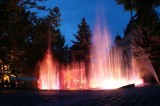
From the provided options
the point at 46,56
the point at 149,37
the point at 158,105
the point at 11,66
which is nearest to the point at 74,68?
the point at 46,56

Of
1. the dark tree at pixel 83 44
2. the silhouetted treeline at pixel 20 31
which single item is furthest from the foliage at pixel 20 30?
the dark tree at pixel 83 44

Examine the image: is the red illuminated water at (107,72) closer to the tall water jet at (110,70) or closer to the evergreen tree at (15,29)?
the tall water jet at (110,70)

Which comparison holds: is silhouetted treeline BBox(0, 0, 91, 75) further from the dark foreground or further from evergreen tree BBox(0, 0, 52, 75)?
the dark foreground

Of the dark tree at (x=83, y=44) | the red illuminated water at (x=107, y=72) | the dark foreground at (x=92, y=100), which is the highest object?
the dark tree at (x=83, y=44)

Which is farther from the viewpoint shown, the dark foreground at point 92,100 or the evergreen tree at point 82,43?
the evergreen tree at point 82,43

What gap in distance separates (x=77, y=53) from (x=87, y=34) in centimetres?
407

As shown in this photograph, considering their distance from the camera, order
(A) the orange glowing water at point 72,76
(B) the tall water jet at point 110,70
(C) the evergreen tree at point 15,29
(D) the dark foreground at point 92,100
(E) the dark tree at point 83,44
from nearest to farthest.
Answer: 1. (D) the dark foreground at point 92,100
2. (C) the evergreen tree at point 15,29
3. (B) the tall water jet at point 110,70
4. (A) the orange glowing water at point 72,76
5. (E) the dark tree at point 83,44

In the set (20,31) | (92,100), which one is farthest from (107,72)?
(92,100)

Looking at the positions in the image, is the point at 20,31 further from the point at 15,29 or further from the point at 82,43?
the point at 82,43

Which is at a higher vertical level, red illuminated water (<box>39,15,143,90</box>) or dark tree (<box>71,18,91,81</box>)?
dark tree (<box>71,18,91,81</box>)

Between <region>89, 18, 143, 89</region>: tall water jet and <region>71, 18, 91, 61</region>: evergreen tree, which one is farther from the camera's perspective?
<region>71, 18, 91, 61</region>: evergreen tree

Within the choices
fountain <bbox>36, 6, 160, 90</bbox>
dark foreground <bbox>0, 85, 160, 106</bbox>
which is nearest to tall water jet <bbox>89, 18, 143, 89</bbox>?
fountain <bbox>36, 6, 160, 90</bbox>

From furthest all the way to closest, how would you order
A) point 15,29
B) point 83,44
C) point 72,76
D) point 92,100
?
point 83,44 < point 72,76 < point 15,29 < point 92,100

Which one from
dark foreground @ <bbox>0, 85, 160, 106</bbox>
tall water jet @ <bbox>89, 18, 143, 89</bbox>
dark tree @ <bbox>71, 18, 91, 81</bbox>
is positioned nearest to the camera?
dark foreground @ <bbox>0, 85, 160, 106</bbox>
